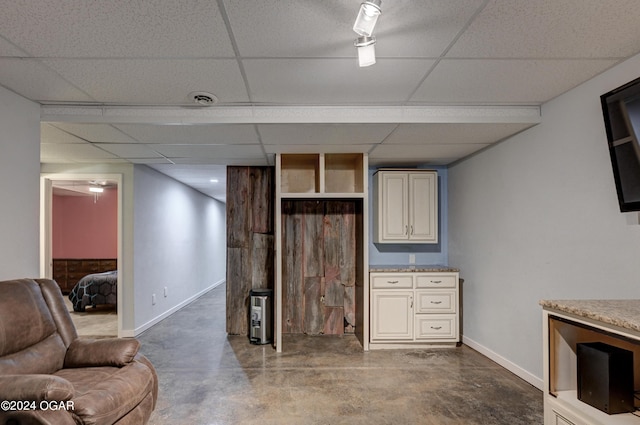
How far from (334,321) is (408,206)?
1.78 meters

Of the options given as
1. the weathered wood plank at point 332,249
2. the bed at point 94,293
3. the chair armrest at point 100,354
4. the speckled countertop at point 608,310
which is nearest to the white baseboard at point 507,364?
the speckled countertop at point 608,310

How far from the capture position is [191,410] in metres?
2.62

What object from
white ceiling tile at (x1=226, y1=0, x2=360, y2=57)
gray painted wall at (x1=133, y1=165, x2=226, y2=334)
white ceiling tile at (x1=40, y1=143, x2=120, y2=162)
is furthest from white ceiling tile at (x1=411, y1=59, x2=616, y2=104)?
gray painted wall at (x1=133, y1=165, x2=226, y2=334)

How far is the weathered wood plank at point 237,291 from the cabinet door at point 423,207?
221cm

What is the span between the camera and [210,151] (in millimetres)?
3740

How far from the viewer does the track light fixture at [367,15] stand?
1.39 meters

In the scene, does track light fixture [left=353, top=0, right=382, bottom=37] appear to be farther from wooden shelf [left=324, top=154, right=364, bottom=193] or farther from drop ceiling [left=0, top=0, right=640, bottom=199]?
wooden shelf [left=324, top=154, right=364, bottom=193]

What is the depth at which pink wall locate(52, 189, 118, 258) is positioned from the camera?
323 inches

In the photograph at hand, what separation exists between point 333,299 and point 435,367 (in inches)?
61.1

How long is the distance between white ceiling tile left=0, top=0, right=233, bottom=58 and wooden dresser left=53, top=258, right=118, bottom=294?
23.5 ft

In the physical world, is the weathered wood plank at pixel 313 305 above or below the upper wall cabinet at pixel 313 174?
below

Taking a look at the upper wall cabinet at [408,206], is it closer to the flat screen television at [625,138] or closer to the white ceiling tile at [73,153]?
the flat screen television at [625,138]

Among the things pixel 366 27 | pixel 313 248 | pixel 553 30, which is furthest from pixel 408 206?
pixel 366 27

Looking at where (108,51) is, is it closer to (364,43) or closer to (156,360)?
(364,43)
